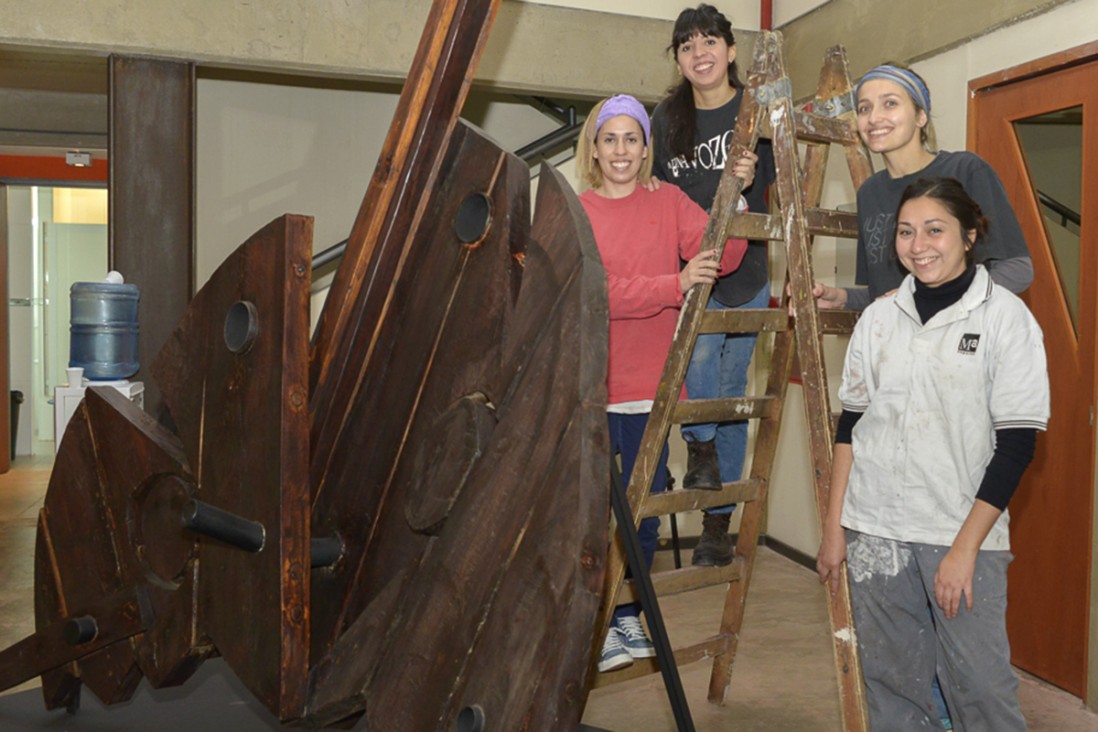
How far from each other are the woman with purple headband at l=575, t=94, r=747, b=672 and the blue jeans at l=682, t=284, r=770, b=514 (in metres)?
0.12

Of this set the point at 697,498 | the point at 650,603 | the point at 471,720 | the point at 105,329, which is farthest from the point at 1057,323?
the point at 105,329

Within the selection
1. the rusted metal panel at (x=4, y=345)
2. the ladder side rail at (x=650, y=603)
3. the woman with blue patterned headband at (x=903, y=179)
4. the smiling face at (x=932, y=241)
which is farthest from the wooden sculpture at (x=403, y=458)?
the rusted metal panel at (x=4, y=345)

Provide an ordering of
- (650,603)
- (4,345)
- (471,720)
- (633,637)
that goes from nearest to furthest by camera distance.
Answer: (471,720) → (650,603) → (633,637) → (4,345)

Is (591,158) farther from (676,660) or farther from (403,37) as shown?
(403,37)

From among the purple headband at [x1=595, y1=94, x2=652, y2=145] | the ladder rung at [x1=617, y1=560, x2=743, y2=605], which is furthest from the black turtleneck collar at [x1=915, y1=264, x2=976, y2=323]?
the ladder rung at [x1=617, y1=560, x2=743, y2=605]

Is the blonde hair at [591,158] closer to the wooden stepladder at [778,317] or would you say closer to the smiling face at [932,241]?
the wooden stepladder at [778,317]

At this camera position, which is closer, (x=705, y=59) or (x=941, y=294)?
(x=941, y=294)

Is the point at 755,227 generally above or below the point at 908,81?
below

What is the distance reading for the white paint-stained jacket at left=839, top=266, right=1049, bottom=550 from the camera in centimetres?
216

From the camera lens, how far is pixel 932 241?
2.22 meters

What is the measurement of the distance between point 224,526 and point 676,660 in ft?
7.18

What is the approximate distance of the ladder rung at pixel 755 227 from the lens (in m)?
2.80

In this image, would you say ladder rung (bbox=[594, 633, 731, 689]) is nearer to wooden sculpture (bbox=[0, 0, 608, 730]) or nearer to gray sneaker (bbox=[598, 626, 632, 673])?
gray sneaker (bbox=[598, 626, 632, 673])

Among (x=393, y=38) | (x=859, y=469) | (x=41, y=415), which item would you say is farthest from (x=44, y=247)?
(x=859, y=469)
